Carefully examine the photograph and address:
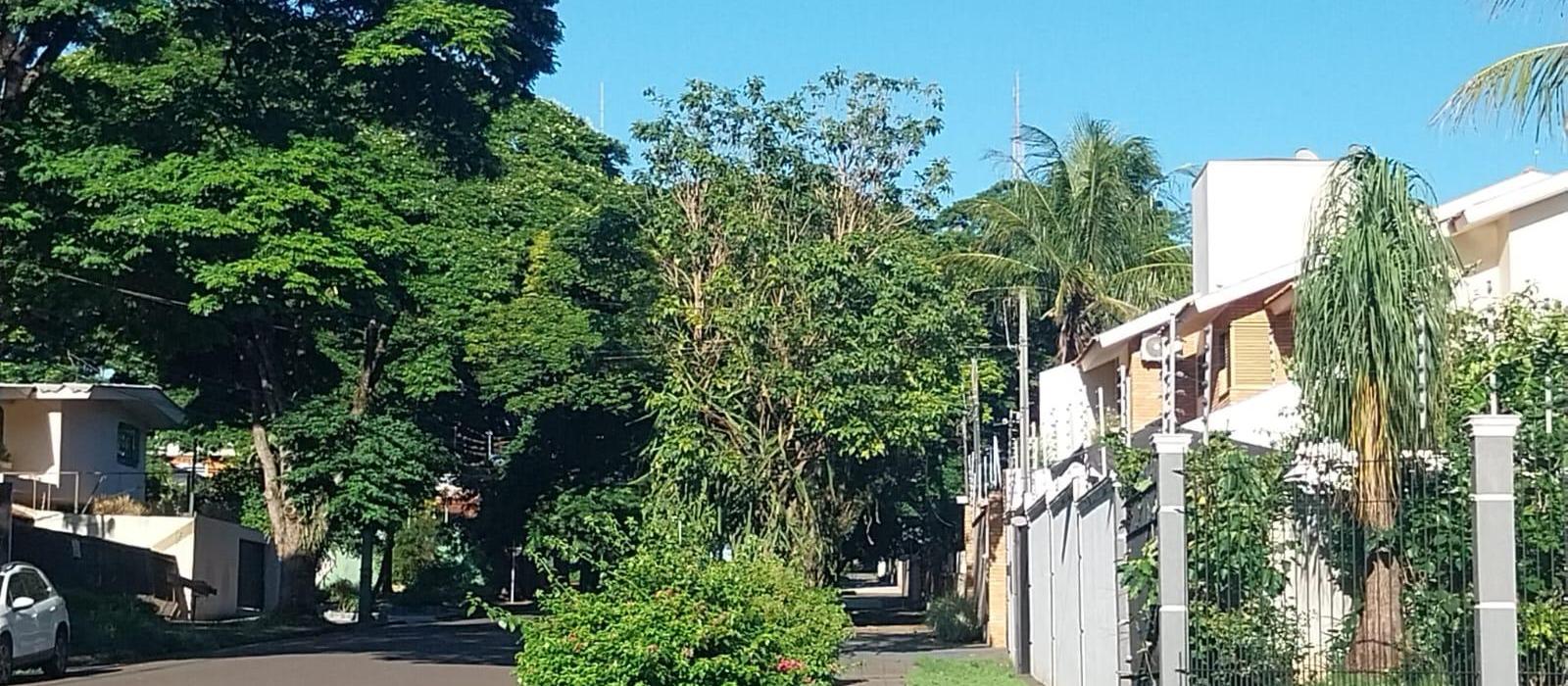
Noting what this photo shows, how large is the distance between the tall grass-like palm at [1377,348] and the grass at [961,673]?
10241mm

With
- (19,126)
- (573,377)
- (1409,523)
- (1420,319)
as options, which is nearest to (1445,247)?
(1420,319)

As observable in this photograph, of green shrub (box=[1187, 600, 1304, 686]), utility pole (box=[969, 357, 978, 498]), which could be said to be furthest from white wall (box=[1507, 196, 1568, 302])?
green shrub (box=[1187, 600, 1304, 686])

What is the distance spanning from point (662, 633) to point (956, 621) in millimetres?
23982

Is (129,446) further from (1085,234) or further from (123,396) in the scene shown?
(1085,234)

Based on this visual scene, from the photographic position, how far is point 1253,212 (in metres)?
29.0

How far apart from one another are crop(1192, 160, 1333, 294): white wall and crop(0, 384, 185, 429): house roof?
31.6 meters

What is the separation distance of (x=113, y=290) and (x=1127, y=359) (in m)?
16.0

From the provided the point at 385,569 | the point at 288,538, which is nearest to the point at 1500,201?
the point at 288,538

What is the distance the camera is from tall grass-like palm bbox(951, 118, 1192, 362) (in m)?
41.0

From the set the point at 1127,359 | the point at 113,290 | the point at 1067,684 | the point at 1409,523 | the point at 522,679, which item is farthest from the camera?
the point at 1127,359

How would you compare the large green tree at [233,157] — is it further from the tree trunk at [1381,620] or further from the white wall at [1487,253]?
the tree trunk at [1381,620]

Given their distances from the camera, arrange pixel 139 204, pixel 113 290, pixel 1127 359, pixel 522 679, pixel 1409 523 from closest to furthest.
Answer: pixel 1409 523, pixel 522 679, pixel 139 204, pixel 113 290, pixel 1127 359

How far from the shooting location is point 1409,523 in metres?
12.2

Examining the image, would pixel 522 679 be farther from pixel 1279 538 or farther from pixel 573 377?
pixel 573 377
